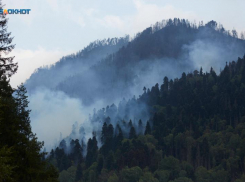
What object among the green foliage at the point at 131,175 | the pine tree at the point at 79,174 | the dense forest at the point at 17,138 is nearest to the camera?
the dense forest at the point at 17,138

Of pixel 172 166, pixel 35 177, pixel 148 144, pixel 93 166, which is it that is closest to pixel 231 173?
pixel 172 166

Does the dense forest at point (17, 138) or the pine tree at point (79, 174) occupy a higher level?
the dense forest at point (17, 138)

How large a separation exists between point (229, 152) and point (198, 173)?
2658 cm

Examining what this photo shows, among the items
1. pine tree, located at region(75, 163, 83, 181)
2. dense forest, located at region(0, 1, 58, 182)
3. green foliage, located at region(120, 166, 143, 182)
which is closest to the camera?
dense forest, located at region(0, 1, 58, 182)

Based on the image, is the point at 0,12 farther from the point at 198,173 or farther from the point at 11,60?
the point at 198,173

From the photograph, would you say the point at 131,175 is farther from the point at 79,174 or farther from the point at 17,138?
the point at 17,138

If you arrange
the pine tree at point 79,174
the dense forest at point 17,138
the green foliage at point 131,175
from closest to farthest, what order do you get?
the dense forest at point 17,138, the green foliage at point 131,175, the pine tree at point 79,174

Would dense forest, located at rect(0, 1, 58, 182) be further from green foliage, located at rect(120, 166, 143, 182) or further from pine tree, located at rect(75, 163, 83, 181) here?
pine tree, located at rect(75, 163, 83, 181)

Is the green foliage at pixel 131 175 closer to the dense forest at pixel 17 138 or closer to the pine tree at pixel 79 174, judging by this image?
the pine tree at pixel 79 174

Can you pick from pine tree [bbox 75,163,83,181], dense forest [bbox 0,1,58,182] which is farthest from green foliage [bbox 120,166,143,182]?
dense forest [bbox 0,1,58,182]

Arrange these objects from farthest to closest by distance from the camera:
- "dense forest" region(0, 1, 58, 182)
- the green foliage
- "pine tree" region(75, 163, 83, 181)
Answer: "pine tree" region(75, 163, 83, 181) < the green foliage < "dense forest" region(0, 1, 58, 182)

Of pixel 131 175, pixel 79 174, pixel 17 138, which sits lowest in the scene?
pixel 79 174

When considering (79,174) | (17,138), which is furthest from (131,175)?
(17,138)

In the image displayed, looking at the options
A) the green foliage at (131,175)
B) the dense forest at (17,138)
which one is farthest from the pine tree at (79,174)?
the dense forest at (17,138)
